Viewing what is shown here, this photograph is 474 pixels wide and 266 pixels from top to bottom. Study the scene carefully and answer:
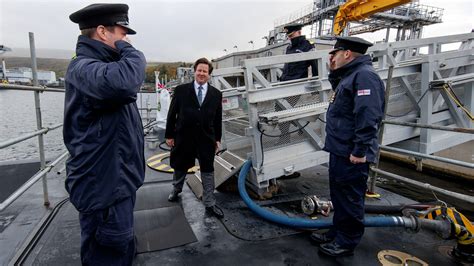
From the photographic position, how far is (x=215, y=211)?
10.4ft

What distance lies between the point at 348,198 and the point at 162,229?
6.15 feet

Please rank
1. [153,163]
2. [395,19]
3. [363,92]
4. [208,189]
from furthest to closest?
1. [395,19]
2. [153,163]
3. [208,189]
4. [363,92]

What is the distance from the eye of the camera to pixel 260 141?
3.35 meters

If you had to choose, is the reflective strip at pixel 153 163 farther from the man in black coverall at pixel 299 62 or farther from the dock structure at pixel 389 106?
the man in black coverall at pixel 299 62

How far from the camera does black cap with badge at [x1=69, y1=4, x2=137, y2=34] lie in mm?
1518

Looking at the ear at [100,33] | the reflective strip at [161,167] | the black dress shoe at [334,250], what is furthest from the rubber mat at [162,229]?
the ear at [100,33]

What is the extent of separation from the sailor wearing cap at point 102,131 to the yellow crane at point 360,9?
1100 cm

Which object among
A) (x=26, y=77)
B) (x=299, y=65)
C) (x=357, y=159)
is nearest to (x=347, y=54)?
(x=357, y=159)

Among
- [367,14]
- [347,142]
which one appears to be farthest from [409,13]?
[347,142]

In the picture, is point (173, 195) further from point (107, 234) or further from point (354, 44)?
point (354, 44)

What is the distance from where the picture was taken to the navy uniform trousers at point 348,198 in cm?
238

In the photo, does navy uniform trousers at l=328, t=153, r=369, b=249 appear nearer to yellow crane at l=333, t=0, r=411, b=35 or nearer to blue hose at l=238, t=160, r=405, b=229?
blue hose at l=238, t=160, r=405, b=229

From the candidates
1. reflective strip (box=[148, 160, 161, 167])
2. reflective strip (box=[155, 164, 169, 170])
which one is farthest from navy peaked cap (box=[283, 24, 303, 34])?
reflective strip (box=[148, 160, 161, 167])

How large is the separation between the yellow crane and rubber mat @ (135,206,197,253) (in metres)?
10.7
